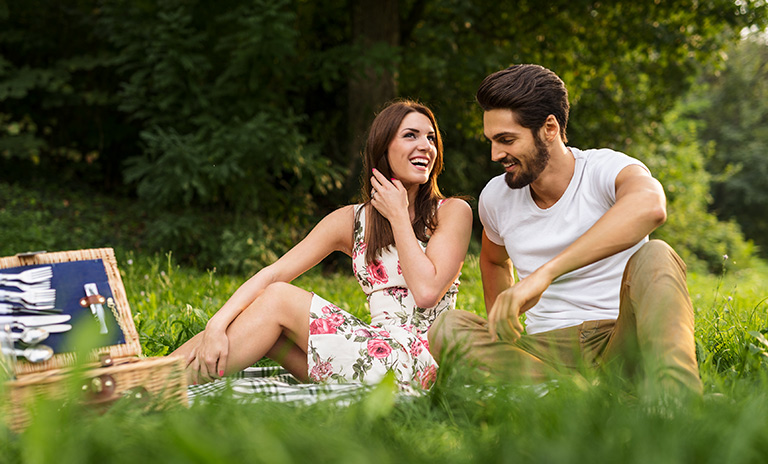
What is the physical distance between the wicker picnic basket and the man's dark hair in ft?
5.40

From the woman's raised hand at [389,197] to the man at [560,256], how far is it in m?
0.41

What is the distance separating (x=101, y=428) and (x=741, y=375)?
2113 millimetres

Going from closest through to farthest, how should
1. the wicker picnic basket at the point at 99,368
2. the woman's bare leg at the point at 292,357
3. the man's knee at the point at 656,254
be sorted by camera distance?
1. the wicker picnic basket at the point at 99,368
2. the man's knee at the point at 656,254
3. the woman's bare leg at the point at 292,357

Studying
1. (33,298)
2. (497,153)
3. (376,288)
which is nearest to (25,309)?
(33,298)

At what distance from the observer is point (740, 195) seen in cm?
→ 2077

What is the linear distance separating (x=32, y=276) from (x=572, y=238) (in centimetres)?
198

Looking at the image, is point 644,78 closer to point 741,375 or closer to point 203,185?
point 203,185

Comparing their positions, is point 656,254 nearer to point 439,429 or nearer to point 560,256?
point 560,256

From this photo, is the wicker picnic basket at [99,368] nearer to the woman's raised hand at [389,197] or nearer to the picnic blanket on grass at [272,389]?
the picnic blanket on grass at [272,389]

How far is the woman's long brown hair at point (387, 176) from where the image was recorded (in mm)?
2947

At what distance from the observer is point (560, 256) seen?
2119mm

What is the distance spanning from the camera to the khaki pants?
5.92 ft

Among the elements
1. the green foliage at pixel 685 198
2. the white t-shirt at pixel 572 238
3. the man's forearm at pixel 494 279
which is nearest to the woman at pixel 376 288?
the man's forearm at pixel 494 279

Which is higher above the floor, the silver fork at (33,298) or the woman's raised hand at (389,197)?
the woman's raised hand at (389,197)
